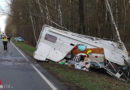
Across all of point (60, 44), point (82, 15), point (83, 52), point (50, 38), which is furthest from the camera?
point (82, 15)

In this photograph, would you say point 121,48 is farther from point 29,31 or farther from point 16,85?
point 29,31

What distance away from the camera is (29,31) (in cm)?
5697

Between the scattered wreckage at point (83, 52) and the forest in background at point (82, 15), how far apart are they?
265cm

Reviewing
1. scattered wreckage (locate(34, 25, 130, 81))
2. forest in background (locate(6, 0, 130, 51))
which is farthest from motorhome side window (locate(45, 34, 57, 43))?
forest in background (locate(6, 0, 130, 51))

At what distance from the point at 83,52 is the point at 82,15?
5.93 meters

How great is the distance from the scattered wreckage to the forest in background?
2.65m

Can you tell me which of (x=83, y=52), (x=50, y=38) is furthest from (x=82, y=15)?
(x=83, y=52)

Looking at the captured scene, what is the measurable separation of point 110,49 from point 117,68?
3.64ft

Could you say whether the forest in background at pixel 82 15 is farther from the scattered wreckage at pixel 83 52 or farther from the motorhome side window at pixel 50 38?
the motorhome side window at pixel 50 38

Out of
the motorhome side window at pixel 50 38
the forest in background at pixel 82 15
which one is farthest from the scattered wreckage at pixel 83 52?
the forest in background at pixel 82 15

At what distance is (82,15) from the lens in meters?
19.4

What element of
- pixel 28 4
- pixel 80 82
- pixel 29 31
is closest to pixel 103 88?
pixel 80 82

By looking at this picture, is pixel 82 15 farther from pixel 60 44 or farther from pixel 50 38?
pixel 60 44

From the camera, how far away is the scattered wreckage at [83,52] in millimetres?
12991
